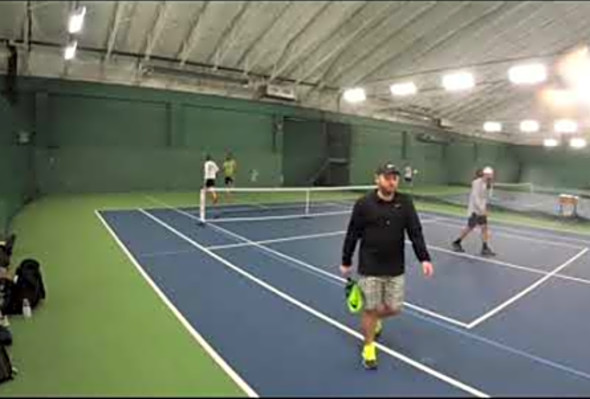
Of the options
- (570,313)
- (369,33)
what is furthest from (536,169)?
(570,313)

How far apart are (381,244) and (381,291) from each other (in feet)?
1.80

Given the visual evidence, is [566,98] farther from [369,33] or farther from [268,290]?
[268,290]

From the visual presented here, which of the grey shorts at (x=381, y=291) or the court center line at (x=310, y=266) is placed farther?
the court center line at (x=310, y=266)

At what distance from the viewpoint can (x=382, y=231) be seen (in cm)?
548

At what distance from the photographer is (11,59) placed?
58.7 ft

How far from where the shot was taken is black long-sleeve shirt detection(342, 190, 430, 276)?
5.48 metres

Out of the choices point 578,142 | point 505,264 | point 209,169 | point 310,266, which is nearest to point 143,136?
point 209,169

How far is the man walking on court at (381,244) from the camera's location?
18.0 feet

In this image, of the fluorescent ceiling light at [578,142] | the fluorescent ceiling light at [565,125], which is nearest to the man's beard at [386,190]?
the fluorescent ceiling light at [565,125]

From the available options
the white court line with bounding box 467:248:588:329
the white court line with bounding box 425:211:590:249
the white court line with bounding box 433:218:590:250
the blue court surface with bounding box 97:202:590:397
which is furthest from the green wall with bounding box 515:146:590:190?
the white court line with bounding box 467:248:588:329

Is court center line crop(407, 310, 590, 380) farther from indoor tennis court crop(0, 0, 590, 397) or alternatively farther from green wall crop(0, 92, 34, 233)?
green wall crop(0, 92, 34, 233)

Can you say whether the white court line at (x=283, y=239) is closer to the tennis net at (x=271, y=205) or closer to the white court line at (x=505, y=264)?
the tennis net at (x=271, y=205)

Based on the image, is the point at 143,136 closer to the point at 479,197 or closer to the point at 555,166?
the point at 479,197

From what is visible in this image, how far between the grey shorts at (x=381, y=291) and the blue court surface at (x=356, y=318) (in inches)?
27.4
